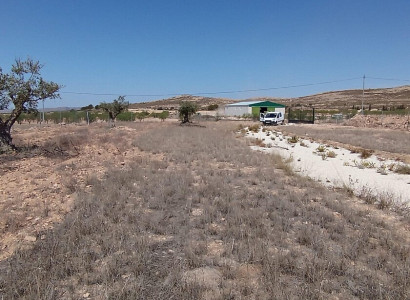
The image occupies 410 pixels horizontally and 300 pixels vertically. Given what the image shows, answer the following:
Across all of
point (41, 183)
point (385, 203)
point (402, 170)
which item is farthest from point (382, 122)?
point (41, 183)

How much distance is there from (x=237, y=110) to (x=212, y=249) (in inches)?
2412

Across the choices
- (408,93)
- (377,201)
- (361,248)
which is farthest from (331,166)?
(408,93)

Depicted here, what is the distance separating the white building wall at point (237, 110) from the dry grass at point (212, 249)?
5521 centimetres

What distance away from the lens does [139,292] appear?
3.10 meters

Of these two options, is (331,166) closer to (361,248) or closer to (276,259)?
(361,248)

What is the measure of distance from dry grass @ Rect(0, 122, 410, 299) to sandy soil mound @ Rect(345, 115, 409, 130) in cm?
3647

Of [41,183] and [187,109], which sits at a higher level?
[187,109]

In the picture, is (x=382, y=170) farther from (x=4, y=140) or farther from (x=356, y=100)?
(x=356, y=100)

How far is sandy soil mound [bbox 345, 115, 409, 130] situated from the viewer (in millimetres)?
35859

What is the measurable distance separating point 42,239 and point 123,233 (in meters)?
1.31

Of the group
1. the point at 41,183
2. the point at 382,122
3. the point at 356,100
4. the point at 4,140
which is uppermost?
the point at 356,100

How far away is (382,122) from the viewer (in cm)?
3944

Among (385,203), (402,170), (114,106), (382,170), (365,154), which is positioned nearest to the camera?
(385,203)

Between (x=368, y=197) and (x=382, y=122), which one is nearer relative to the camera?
(x=368, y=197)
